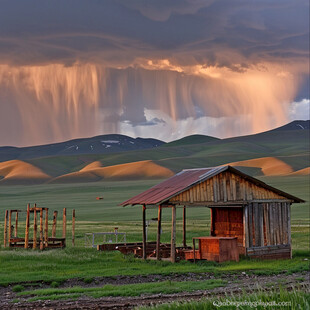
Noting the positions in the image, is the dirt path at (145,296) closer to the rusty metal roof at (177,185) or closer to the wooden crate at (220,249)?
the wooden crate at (220,249)

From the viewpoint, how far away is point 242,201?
31.8 m

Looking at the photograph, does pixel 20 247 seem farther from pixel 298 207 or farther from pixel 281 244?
pixel 298 207

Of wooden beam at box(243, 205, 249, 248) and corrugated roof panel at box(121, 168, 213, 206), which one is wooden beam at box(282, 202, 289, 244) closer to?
wooden beam at box(243, 205, 249, 248)

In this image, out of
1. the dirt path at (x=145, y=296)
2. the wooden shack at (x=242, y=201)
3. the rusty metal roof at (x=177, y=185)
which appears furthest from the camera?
the wooden shack at (x=242, y=201)

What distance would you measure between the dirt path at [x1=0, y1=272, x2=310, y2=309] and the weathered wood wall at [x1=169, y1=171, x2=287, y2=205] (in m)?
6.31

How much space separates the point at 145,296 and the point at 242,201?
1463cm

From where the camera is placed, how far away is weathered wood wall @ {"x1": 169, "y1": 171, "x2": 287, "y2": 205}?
30.7 meters

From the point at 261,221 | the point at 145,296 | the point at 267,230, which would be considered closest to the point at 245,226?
the point at 261,221

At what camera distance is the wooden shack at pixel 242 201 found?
1215 inches

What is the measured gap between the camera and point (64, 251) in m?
32.4

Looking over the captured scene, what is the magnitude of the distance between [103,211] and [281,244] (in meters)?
57.8

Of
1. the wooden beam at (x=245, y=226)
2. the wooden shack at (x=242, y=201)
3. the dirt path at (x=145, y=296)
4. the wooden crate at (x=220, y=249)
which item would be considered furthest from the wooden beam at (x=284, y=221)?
the dirt path at (x=145, y=296)

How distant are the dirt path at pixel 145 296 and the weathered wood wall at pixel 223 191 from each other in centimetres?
631

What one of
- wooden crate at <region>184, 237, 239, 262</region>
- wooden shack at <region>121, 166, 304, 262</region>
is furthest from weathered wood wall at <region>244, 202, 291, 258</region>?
wooden crate at <region>184, 237, 239, 262</region>
